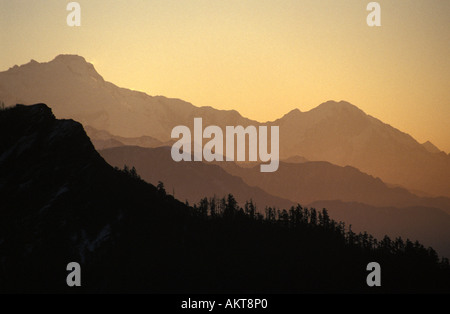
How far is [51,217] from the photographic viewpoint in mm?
196250

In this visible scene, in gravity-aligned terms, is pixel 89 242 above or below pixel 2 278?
above
